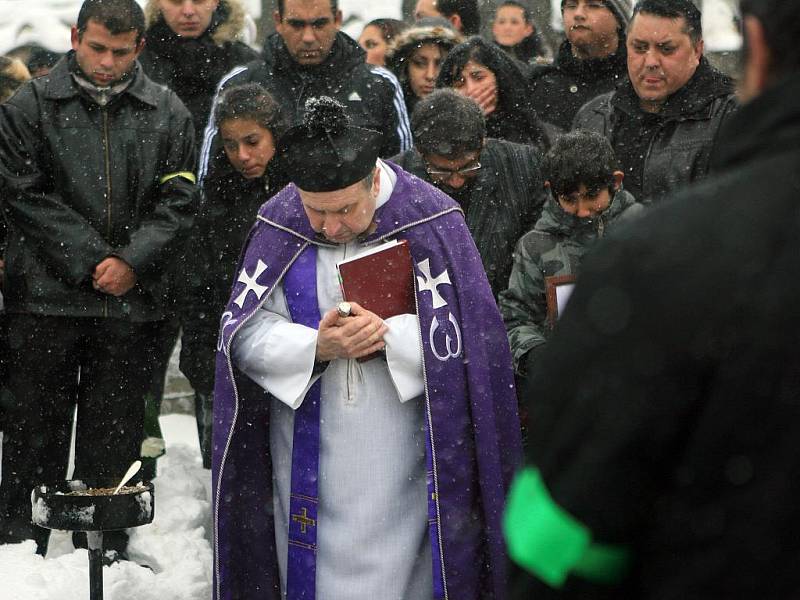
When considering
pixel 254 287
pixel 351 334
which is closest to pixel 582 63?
pixel 254 287

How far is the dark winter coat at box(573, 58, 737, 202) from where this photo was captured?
559 centimetres

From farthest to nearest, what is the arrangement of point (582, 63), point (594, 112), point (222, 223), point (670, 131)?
point (582, 63) → point (222, 223) → point (594, 112) → point (670, 131)

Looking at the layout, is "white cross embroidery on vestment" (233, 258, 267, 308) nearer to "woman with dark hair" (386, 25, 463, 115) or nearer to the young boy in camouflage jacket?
the young boy in camouflage jacket

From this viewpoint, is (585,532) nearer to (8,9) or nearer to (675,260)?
(675,260)

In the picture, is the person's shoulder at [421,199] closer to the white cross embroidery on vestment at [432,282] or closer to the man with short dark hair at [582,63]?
the white cross embroidery on vestment at [432,282]

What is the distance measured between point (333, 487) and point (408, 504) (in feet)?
0.78

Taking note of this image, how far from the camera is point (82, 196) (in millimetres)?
5914

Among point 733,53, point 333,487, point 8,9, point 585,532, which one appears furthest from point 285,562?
point 8,9

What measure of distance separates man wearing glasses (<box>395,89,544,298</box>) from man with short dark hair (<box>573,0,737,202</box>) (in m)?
0.42

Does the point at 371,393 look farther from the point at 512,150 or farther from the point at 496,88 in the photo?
the point at 496,88

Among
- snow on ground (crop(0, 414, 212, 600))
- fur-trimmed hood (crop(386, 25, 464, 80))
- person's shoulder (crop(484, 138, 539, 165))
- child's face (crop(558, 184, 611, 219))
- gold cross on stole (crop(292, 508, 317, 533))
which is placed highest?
fur-trimmed hood (crop(386, 25, 464, 80))

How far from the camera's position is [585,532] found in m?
1.81

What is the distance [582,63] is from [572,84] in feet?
0.40

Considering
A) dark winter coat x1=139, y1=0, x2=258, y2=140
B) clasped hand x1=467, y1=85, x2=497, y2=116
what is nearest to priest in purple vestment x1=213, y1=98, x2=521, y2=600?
clasped hand x1=467, y1=85, x2=497, y2=116
